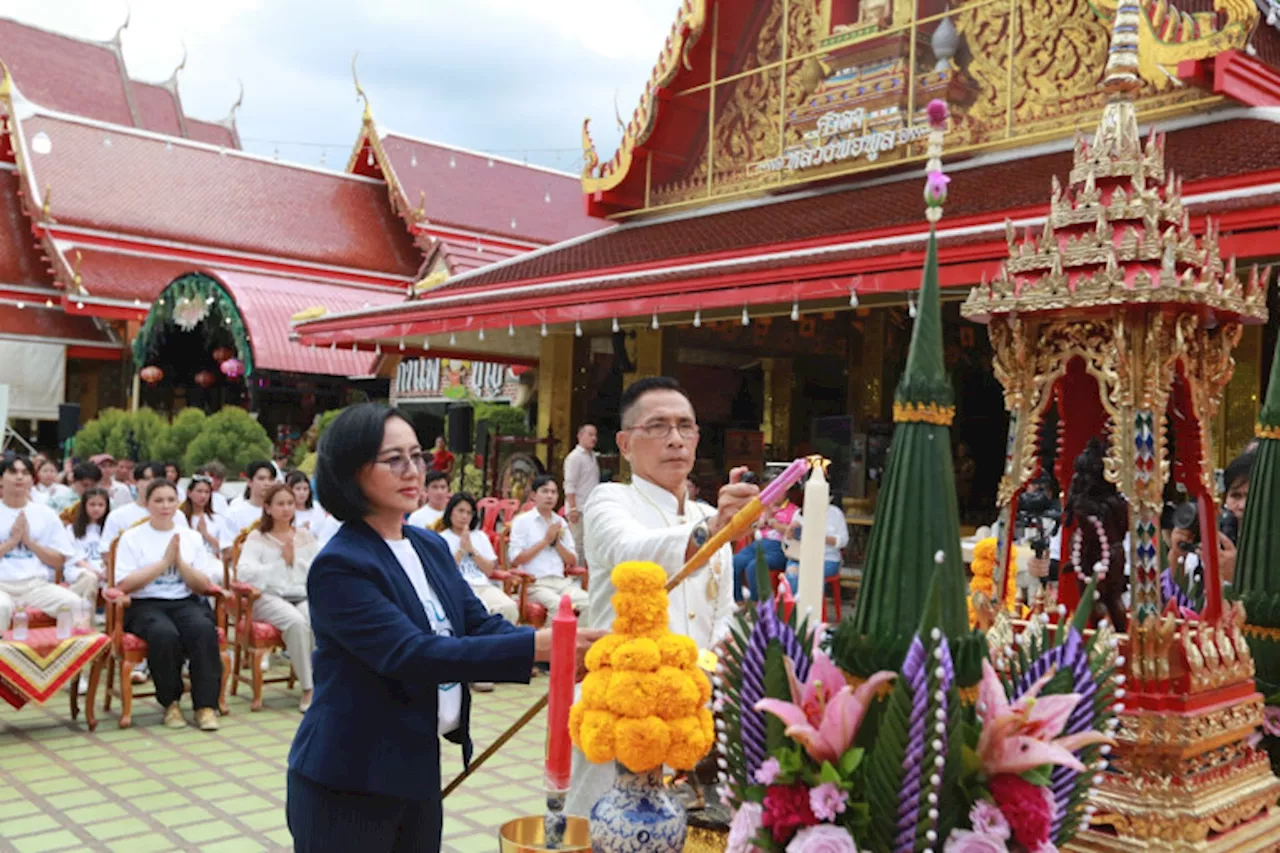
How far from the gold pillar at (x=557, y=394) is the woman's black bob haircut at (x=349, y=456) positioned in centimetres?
979

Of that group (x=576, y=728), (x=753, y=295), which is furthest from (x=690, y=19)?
(x=576, y=728)

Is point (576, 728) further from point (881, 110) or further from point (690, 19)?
point (690, 19)

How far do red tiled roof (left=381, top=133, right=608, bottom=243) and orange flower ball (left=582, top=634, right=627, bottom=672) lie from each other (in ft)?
63.1

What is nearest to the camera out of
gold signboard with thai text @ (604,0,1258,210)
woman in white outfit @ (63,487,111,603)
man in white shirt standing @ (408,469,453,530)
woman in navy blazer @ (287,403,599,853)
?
woman in navy blazer @ (287,403,599,853)

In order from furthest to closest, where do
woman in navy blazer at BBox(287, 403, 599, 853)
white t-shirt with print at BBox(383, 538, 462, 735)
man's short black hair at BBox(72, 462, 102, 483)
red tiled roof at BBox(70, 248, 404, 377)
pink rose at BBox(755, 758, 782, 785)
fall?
red tiled roof at BBox(70, 248, 404, 377)
man's short black hair at BBox(72, 462, 102, 483)
white t-shirt with print at BBox(383, 538, 462, 735)
woman in navy blazer at BBox(287, 403, 599, 853)
pink rose at BBox(755, 758, 782, 785)

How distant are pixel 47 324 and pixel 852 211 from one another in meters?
15.6

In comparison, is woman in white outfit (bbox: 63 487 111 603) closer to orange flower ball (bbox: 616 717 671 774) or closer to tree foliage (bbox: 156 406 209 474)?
tree foliage (bbox: 156 406 209 474)

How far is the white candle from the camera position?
204cm

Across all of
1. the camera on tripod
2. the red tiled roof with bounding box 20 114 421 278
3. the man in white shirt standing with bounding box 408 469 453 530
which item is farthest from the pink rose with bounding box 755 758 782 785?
the red tiled roof with bounding box 20 114 421 278

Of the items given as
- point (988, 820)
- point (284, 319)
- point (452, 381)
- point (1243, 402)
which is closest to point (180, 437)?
point (284, 319)

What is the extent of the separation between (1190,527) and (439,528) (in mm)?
5148

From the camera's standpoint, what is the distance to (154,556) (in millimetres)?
6660

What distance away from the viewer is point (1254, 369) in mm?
7848

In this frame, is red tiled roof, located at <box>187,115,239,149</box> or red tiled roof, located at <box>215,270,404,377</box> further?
red tiled roof, located at <box>187,115,239,149</box>
